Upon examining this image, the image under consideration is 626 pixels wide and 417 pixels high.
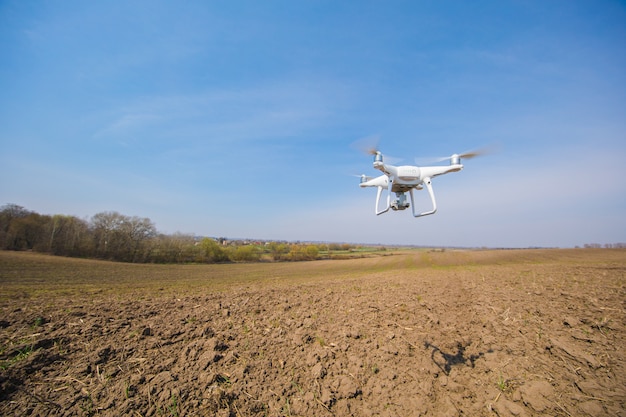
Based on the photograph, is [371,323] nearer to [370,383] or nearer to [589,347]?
[370,383]

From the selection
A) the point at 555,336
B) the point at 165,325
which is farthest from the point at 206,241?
the point at 555,336

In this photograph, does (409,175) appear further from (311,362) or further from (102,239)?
(102,239)

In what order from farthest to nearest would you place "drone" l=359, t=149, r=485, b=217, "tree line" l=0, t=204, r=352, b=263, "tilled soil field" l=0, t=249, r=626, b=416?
"tree line" l=0, t=204, r=352, b=263
"drone" l=359, t=149, r=485, b=217
"tilled soil field" l=0, t=249, r=626, b=416

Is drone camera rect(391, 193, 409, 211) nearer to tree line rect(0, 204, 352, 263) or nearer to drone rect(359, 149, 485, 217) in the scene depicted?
drone rect(359, 149, 485, 217)

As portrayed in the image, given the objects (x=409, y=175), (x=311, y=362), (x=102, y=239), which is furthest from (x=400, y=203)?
(x=102, y=239)

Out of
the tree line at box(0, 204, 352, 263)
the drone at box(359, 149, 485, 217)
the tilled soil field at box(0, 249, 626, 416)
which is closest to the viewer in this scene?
the tilled soil field at box(0, 249, 626, 416)

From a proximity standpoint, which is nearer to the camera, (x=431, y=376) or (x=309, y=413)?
(x=309, y=413)

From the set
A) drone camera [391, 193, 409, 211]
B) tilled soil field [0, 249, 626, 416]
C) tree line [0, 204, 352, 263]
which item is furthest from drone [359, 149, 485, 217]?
tree line [0, 204, 352, 263]

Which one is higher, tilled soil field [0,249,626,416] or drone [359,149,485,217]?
drone [359,149,485,217]

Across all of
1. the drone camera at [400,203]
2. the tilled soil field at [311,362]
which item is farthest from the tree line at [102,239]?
the drone camera at [400,203]
